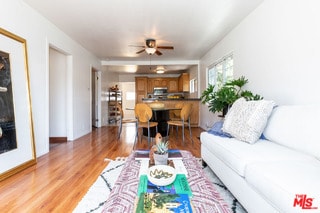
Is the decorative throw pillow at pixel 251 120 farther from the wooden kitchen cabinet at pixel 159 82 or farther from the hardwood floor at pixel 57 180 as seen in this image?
the wooden kitchen cabinet at pixel 159 82

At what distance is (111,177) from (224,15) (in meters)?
2.99

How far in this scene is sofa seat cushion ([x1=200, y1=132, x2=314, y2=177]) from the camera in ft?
4.65

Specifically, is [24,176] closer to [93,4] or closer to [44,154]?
[44,154]

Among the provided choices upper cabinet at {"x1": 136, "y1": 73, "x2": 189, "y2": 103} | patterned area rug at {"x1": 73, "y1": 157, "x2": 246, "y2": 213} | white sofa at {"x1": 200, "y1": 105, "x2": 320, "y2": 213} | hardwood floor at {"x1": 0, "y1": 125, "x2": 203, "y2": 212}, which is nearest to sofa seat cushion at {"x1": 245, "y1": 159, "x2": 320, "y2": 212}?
white sofa at {"x1": 200, "y1": 105, "x2": 320, "y2": 213}

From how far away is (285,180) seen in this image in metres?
1.04

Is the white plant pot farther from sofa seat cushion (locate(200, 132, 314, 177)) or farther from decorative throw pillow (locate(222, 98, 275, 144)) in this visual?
decorative throw pillow (locate(222, 98, 275, 144))

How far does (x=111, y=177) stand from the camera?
2.22 m

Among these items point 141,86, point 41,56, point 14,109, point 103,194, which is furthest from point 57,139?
point 141,86

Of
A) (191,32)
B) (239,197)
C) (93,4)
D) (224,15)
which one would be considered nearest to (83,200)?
(239,197)

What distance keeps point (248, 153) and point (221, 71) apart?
3.56 m

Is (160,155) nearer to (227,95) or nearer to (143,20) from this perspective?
(227,95)

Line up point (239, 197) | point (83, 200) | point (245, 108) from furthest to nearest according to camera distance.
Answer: point (245, 108), point (83, 200), point (239, 197)

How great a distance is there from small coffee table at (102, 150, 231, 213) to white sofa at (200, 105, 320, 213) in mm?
318

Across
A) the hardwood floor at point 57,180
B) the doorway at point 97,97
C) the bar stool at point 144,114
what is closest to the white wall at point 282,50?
the hardwood floor at point 57,180
